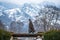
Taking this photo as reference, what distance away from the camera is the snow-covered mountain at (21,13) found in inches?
714

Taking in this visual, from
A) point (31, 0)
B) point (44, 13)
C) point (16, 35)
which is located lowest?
point (16, 35)

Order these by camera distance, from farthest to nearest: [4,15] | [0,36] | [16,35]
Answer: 1. [4,15]
2. [16,35]
3. [0,36]

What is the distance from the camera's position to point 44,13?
18.5 meters

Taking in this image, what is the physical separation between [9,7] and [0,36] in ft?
34.9

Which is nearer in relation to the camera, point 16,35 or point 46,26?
point 16,35

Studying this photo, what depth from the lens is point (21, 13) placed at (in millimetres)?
18594

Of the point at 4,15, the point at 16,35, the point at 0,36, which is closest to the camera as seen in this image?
the point at 0,36

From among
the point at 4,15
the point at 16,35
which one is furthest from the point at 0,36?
the point at 4,15

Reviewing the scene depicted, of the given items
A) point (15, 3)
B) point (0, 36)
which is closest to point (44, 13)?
point (15, 3)

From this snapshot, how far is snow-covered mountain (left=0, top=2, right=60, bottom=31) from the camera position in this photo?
1812cm

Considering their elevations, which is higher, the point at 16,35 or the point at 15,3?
the point at 15,3

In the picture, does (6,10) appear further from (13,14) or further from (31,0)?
(31,0)

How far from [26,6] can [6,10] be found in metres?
1.75

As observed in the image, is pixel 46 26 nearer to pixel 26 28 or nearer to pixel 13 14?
pixel 26 28
